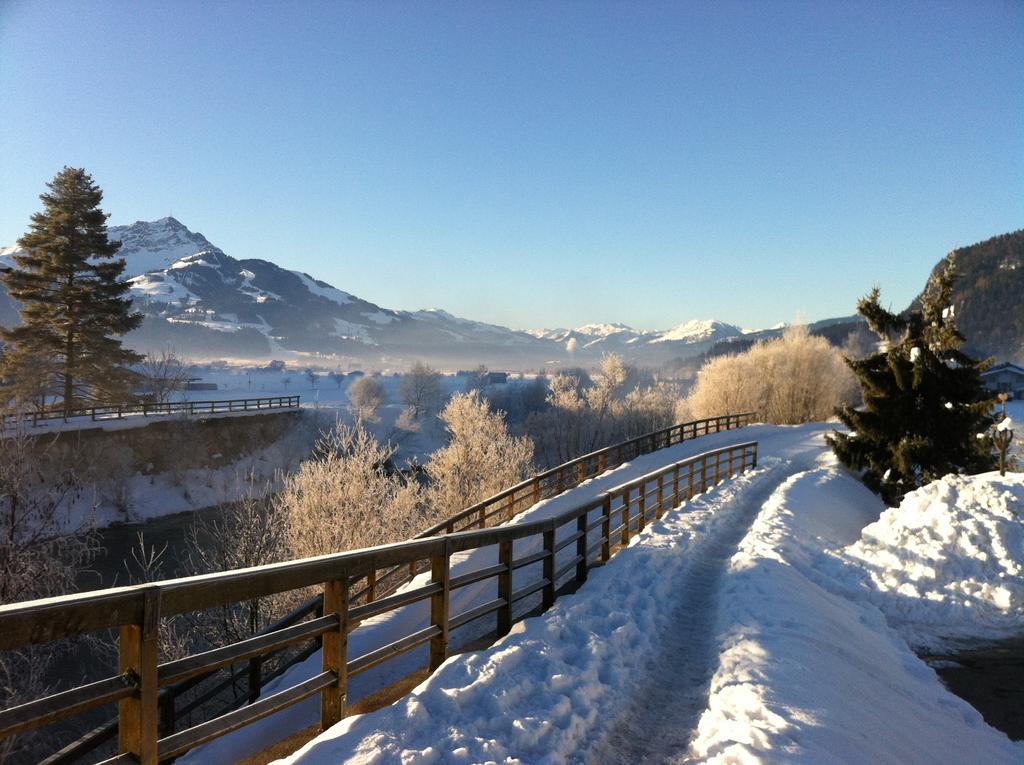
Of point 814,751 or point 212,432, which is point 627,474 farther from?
point 212,432

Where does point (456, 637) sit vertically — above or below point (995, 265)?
below

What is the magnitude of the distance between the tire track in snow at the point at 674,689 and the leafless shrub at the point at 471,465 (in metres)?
26.0

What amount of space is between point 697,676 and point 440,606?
9.49 feet

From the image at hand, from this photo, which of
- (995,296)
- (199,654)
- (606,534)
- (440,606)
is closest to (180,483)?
(606,534)

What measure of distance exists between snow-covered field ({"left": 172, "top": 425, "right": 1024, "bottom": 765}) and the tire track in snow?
0.02 meters

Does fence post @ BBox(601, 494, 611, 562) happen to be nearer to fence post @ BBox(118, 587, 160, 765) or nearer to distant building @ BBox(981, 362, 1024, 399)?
fence post @ BBox(118, 587, 160, 765)

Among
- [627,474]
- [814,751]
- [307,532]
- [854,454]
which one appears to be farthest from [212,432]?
[814,751]

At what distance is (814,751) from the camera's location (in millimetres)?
4176

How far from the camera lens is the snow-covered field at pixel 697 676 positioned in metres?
4.21

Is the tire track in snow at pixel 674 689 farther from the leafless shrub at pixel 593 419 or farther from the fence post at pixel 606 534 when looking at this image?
the leafless shrub at pixel 593 419

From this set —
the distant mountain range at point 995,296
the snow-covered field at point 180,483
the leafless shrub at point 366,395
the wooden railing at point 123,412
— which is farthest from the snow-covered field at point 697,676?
the distant mountain range at point 995,296

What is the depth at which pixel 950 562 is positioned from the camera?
10680mm

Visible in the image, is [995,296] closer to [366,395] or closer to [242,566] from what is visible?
[366,395]

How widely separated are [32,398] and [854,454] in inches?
1664
